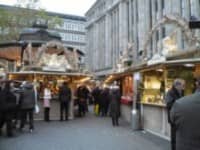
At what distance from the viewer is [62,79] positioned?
2019 centimetres

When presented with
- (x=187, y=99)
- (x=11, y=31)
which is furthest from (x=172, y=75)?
(x=11, y=31)

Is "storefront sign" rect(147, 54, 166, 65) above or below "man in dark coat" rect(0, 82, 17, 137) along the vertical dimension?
above

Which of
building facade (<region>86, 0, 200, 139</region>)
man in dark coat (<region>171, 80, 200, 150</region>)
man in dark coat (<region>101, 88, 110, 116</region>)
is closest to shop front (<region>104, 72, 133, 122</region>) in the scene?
building facade (<region>86, 0, 200, 139</region>)

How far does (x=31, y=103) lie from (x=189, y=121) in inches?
408

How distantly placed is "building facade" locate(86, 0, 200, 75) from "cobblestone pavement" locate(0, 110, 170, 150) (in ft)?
15.2

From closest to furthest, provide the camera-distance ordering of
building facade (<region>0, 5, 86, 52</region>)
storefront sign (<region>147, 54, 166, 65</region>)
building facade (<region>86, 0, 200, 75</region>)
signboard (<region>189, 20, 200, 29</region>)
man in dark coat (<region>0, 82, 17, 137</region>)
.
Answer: signboard (<region>189, 20, 200, 29</region>) → man in dark coat (<region>0, 82, 17, 137</region>) → storefront sign (<region>147, 54, 166, 65</region>) → building facade (<region>86, 0, 200, 75</region>) → building facade (<region>0, 5, 86, 52</region>)

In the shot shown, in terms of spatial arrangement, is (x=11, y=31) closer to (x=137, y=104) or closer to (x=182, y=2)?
(x=182, y=2)

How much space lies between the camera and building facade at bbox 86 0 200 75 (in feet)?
115

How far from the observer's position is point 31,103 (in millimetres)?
13500

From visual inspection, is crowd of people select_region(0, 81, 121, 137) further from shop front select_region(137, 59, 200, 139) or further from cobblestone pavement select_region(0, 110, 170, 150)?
shop front select_region(137, 59, 200, 139)

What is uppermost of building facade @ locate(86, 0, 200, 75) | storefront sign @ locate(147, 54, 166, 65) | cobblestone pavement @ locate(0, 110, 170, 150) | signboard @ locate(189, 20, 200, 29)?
building facade @ locate(86, 0, 200, 75)

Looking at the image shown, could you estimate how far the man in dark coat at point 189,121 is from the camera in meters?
3.69

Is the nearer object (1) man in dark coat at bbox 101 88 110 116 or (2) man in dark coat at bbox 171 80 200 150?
(2) man in dark coat at bbox 171 80 200 150

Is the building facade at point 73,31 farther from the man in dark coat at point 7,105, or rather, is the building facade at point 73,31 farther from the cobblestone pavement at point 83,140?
the man in dark coat at point 7,105
